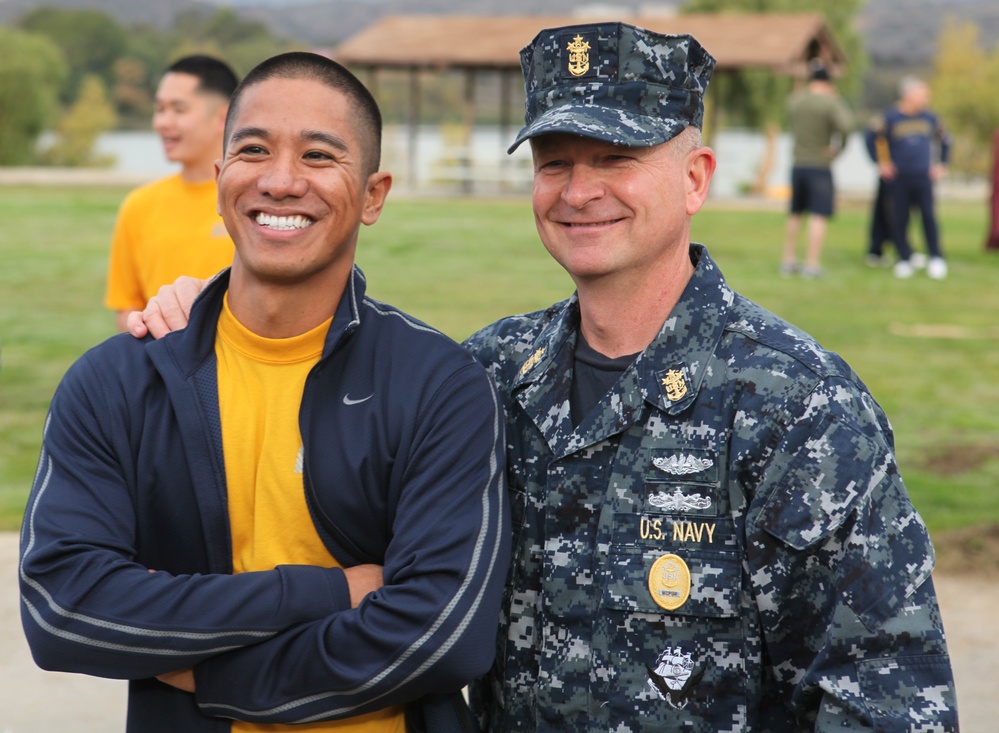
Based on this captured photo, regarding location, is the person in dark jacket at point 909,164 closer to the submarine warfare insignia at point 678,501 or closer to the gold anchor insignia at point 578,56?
the gold anchor insignia at point 578,56

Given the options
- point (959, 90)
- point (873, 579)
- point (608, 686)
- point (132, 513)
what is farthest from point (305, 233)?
point (959, 90)

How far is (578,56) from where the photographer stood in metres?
2.33

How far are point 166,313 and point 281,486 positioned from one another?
0.47 meters

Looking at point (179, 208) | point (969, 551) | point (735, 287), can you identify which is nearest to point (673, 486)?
point (179, 208)

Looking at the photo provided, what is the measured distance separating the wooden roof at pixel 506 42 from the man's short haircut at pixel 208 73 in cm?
2330

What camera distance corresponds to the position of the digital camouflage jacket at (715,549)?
2.01 metres

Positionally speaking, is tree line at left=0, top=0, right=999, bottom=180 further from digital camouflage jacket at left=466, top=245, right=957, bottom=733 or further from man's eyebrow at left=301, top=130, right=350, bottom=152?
digital camouflage jacket at left=466, top=245, right=957, bottom=733

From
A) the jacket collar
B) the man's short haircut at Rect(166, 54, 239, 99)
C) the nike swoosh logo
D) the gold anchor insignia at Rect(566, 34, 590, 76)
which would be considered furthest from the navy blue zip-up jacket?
the man's short haircut at Rect(166, 54, 239, 99)

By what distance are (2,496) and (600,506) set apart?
4901 mm

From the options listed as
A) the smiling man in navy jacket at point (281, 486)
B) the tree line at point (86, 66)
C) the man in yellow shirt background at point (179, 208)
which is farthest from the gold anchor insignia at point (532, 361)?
the tree line at point (86, 66)

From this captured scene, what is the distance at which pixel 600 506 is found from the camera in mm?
2260

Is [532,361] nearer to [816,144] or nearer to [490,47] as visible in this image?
[816,144]

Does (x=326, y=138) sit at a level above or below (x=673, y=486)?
above

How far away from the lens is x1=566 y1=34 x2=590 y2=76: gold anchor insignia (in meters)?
2.32
